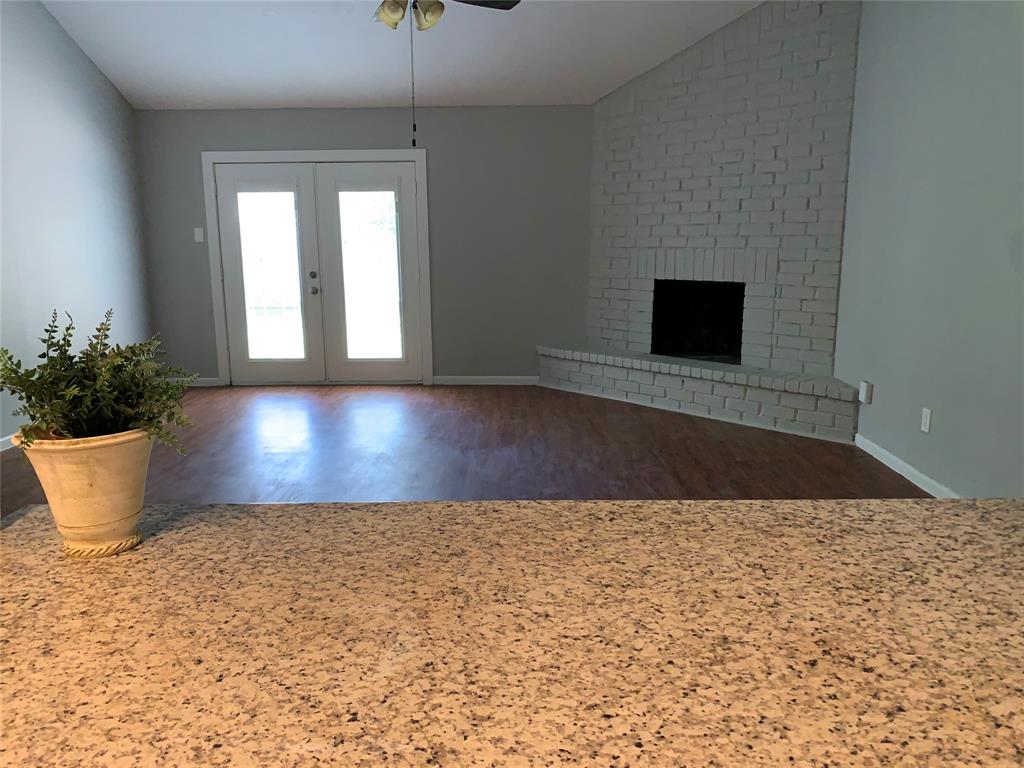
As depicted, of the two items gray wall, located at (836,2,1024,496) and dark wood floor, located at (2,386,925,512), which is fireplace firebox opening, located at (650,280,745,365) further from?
gray wall, located at (836,2,1024,496)

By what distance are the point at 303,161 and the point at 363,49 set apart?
124cm

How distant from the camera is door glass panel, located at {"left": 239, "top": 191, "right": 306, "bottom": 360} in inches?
248

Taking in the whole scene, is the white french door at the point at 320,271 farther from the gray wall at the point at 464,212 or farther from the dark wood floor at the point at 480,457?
the dark wood floor at the point at 480,457

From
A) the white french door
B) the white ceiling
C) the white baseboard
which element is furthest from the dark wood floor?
the white ceiling

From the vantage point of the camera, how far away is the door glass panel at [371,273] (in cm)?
629

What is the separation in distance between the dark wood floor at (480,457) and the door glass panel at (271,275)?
33.0 inches

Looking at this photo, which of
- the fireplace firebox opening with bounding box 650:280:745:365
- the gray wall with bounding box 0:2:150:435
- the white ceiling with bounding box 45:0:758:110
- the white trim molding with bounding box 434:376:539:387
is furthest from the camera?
the white trim molding with bounding box 434:376:539:387

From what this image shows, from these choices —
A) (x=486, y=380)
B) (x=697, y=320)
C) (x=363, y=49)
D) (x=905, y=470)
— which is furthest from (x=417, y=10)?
(x=486, y=380)

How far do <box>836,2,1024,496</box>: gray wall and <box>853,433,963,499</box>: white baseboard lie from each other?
0.04 m

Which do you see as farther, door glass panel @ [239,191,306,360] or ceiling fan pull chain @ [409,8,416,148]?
door glass panel @ [239,191,306,360]

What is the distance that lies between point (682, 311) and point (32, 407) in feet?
18.1

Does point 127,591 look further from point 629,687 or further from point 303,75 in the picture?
point 303,75

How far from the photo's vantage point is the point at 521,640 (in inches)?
29.8

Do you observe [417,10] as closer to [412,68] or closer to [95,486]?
[95,486]
